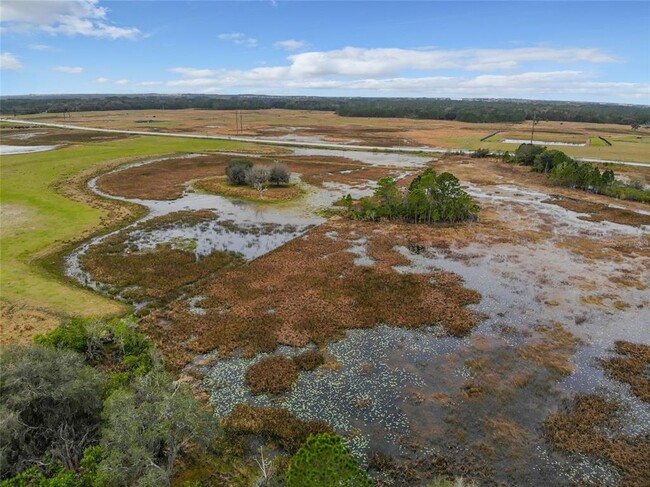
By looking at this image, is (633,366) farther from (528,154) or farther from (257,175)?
(528,154)

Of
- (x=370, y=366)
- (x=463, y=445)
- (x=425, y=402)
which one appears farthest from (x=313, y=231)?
(x=463, y=445)

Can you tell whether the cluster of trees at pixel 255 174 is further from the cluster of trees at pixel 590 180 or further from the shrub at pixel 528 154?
the shrub at pixel 528 154

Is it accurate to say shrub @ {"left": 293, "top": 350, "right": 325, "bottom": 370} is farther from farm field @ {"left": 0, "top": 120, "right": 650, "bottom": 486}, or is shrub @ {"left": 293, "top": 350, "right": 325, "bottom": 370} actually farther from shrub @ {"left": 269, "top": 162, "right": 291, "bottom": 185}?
shrub @ {"left": 269, "top": 162, "right": 291, "bottom": 185}

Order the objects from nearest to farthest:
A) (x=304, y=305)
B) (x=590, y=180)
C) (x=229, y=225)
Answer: (x=304, y=305) < (x=229, y=225) < (x=590, y=180)

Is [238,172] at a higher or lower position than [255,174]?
higher

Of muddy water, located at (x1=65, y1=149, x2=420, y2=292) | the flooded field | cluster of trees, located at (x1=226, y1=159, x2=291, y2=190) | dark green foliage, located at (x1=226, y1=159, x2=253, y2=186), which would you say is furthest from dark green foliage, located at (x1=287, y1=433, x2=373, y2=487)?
dark green foliage, located at (x1=226, y1=159, x2=253, y2=186)

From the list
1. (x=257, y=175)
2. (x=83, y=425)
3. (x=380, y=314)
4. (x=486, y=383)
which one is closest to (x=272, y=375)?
(x=83, y=425)

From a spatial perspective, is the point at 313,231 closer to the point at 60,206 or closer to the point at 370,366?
the point at 370,366
